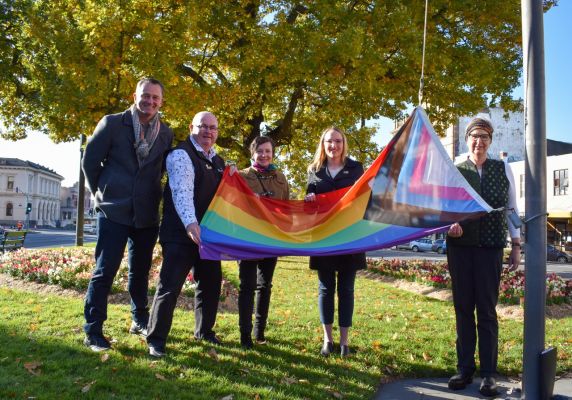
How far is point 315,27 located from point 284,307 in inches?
269

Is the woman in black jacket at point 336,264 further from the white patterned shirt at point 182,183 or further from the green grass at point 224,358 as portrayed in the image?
the white patterned shirt at point 182,183

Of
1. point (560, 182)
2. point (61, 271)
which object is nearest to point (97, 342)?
point (61, 271)

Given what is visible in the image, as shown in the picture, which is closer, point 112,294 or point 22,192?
point 112,294

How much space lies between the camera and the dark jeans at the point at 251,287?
5219 mm

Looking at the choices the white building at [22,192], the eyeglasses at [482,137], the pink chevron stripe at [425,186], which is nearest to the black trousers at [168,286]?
the pink chevron stripe at [425,186]

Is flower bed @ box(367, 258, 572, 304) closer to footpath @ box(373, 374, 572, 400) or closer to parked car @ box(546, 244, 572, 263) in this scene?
footpath @ box(373, 374, 572, 400)

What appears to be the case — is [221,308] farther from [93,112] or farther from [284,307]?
[93,112]

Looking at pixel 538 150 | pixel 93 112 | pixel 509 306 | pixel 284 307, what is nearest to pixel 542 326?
pixel 538 150

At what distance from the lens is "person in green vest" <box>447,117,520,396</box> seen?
4.39 metres

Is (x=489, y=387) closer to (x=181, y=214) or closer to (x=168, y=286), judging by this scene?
(x=168, y=286)

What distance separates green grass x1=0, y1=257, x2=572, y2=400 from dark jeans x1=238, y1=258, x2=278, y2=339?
291 millimetres

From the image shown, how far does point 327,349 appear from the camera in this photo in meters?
5.18

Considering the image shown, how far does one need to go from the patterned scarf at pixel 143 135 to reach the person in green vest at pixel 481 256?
114 inches

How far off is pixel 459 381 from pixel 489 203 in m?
1.59
